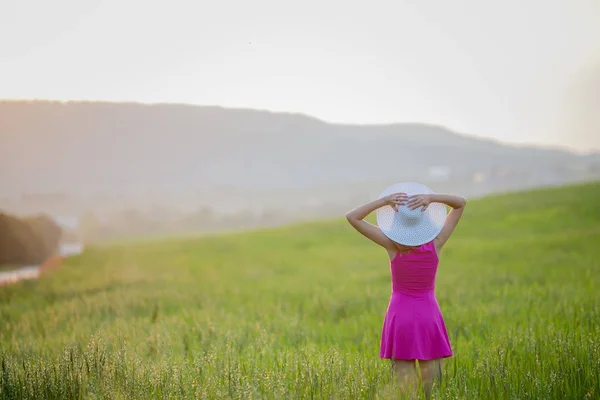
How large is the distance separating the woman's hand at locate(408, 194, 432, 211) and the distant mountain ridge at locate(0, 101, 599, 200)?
61.3ft

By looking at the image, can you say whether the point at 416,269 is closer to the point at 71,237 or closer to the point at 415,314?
the point at 415,314

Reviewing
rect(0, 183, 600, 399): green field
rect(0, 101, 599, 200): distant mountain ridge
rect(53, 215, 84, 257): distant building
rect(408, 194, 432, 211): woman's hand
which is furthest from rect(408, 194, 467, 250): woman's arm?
→ rect(53, 215, 84, 257): distant building

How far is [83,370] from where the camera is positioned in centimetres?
529

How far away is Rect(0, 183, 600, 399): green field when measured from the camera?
5.03m

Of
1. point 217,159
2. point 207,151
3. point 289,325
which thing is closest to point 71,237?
point 289,325

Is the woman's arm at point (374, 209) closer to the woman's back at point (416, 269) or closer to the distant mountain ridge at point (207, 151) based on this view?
the woman's back at point (416, 269)

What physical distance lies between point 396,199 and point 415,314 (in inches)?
39.1

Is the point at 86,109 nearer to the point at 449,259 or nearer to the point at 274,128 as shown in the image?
the point at 449,259

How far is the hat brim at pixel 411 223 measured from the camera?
4.89 metres

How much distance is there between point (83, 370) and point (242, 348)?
250cm

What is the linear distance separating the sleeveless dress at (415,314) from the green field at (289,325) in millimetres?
321

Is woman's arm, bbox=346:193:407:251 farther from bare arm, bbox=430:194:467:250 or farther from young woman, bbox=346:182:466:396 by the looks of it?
bare arm, bbox=430:194:467:250

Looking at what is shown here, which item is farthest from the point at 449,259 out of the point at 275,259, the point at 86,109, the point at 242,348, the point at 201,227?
the point at 201,227

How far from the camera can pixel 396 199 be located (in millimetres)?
4922
